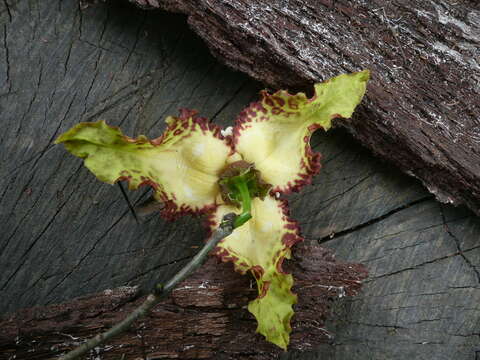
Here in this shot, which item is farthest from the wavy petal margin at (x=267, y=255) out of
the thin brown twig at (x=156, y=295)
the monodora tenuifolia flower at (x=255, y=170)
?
the thin brown twig at (x=156, y=295)

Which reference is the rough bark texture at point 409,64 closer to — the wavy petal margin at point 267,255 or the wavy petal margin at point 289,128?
the wavy petal margin at point 289,128

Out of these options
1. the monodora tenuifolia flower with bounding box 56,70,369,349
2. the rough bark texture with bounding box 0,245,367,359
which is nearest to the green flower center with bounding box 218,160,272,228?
the monodora tenuifolia flower with bounding box 56,70,369,349

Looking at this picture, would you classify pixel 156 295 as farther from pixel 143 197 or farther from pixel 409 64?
pixel 409 64

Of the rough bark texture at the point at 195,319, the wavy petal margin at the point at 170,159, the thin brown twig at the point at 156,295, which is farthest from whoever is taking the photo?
the rough bark texture at the point at 195,319

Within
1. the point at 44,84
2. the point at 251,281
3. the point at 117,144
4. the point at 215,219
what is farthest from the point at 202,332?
the point at 44,84

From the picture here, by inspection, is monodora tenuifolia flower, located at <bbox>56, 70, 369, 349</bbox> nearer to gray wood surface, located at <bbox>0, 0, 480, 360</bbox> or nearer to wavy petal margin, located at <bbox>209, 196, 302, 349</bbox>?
wavy petal margin, located at <bbox>209, 196, 302, 349</bbox>

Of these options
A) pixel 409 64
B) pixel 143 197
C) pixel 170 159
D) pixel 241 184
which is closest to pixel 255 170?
pixel 241 184

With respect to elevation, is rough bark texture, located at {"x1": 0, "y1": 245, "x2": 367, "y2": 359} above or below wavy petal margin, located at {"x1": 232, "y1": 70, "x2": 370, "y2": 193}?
below
